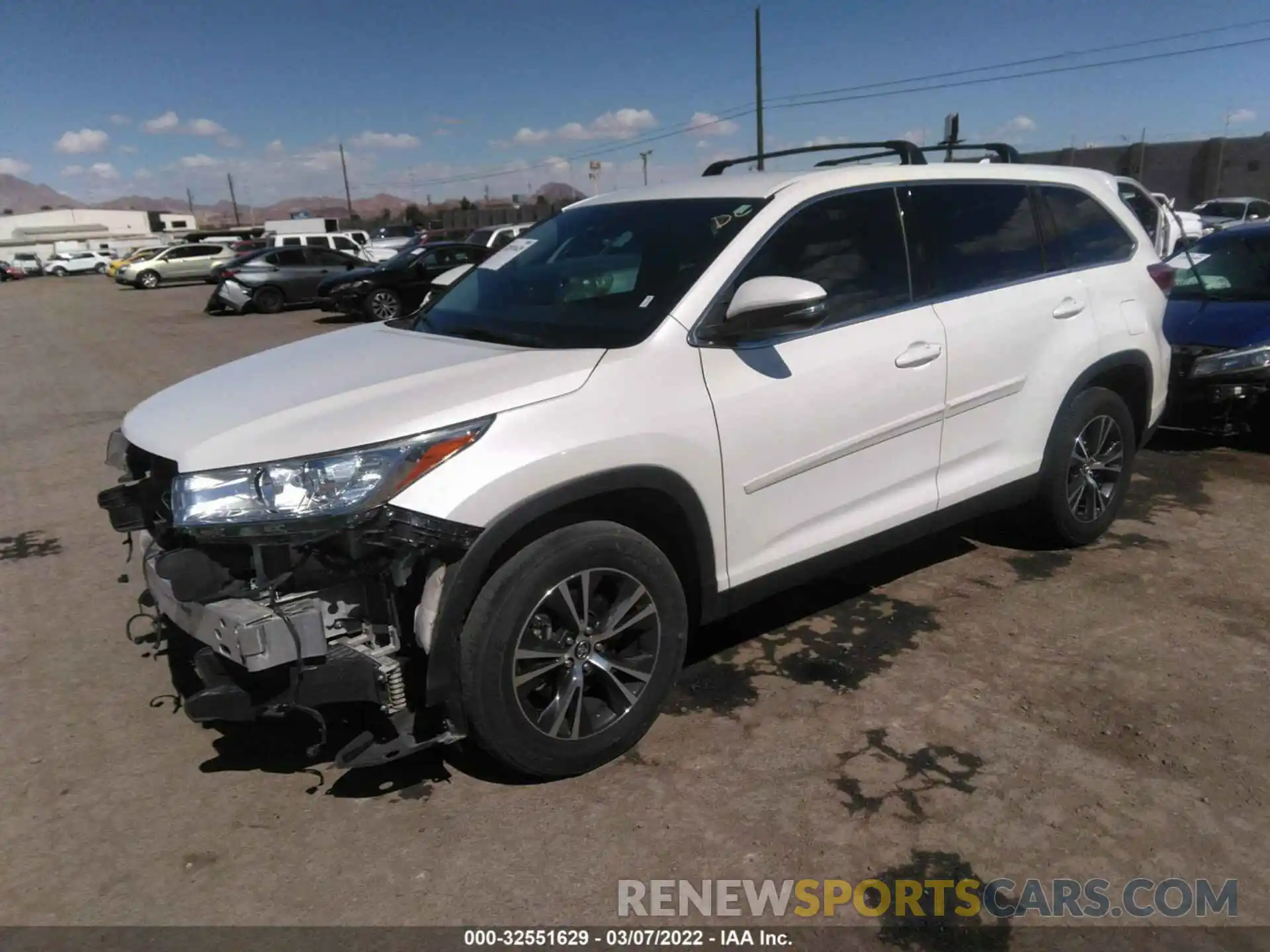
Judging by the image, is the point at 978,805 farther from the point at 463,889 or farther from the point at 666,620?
the point at 463,889

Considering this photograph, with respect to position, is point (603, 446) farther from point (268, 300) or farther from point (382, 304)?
point (268, 300)

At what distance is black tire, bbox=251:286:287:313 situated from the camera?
21547mm

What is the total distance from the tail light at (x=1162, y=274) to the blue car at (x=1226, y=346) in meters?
1.60

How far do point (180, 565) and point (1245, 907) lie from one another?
3.04m

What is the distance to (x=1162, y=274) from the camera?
16.0ft

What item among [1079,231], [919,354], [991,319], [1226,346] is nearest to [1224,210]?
[1226,346]

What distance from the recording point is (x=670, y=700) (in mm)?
3637

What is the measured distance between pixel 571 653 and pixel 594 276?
1.52 meters

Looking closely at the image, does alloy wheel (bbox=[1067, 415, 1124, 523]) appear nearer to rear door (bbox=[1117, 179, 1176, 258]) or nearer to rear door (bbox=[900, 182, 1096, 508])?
rear door (bbox=[900, 182, 1096, 508])

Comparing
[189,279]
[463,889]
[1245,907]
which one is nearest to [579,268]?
[463,889]

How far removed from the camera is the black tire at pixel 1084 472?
4.50 meters

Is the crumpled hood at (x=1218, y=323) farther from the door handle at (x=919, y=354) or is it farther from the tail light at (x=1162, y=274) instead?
the door handle at (x=919, y=354)

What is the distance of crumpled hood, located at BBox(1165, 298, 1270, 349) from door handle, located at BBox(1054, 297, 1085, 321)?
2506 mm

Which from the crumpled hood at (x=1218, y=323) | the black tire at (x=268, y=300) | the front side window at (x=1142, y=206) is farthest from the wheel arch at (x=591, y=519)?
the black tire at (x=268, y=300)
